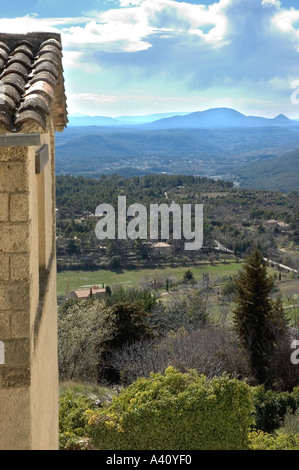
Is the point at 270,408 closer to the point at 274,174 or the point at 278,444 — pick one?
the point at 278,444

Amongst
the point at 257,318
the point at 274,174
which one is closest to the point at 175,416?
the point at 257,318

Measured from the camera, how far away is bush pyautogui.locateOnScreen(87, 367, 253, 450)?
29.9ft

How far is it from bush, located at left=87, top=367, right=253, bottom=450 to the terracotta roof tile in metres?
6.93

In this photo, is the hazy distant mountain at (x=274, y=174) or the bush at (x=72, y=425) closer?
the bush at (x=72, y=425)

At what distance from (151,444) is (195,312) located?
557 inches

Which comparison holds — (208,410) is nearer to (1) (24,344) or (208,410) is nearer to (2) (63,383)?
(2) (63,383)

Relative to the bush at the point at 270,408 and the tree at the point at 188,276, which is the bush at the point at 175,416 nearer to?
the bush at the point at 270,408

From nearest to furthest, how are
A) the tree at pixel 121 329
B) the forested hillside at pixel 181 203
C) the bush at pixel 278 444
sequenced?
the bush at pixel 278 444 < the tree at pixel 121 329 < the forested hillside at pixel 181 203

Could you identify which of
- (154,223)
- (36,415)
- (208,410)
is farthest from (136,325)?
(154,223)

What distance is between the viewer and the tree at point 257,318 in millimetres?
19203

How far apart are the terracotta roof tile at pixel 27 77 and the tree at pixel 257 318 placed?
53.1 feet

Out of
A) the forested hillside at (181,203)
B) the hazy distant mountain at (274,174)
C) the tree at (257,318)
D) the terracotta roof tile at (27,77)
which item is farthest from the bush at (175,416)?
the hazy distant mountain at (274,174)

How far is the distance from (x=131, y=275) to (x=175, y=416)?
38.3 metres

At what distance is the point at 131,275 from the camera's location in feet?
156
